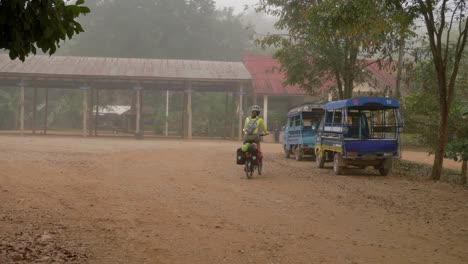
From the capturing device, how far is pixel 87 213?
250 inches

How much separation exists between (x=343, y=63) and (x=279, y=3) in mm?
3147

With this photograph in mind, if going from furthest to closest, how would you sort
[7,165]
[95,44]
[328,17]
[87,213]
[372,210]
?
[95,44]
[7,165]
[328,17]
[372,210]
[87,213]

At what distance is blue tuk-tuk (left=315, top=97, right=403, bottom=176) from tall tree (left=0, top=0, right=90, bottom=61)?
9.05 meters

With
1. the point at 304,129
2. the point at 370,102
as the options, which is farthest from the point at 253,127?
the point at 304,129

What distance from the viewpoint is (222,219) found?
6172mm

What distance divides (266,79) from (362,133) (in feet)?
64.4

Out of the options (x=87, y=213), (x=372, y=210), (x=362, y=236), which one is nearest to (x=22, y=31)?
(x=87, y=213)

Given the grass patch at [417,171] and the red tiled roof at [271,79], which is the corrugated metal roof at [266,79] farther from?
the grass patch at [417,171]

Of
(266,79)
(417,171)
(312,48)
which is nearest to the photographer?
(417,171)

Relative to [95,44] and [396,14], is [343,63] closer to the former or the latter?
[396,14]

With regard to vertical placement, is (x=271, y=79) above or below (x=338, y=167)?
above

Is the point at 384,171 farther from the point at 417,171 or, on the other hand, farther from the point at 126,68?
the point at 126,68

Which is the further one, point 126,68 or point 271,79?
point 271,79

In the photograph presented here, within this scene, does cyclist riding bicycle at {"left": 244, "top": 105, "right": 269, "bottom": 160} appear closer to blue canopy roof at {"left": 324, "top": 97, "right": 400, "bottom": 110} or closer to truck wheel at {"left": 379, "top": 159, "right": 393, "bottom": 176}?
blue canopy roof at {"left": 324, "top": 97, "right": 400, "bottom": 110}
